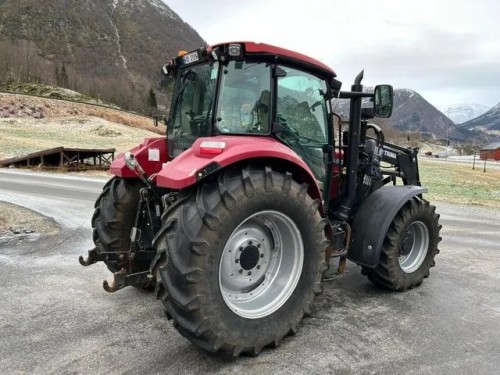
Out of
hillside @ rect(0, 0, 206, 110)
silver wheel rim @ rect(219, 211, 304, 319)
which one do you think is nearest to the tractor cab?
silver wheel rim @ rect(219, 211, 304, 319)

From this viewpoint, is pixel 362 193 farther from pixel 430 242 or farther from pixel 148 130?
pixel 148 130

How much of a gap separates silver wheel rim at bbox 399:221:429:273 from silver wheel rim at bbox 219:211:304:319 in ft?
5.85

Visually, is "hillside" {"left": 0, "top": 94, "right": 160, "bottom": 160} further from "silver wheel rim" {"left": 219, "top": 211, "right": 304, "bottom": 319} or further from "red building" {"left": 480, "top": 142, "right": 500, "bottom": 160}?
"red building" {"left": 480, "top": 142, "right": 500, "bottom": 160}

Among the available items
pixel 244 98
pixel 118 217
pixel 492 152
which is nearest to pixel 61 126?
pixel 118 217

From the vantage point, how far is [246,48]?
3.52 meters

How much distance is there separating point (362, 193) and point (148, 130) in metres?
49.2

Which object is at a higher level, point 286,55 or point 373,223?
point 286,55

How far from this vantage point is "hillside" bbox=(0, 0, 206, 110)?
13050 centimetres

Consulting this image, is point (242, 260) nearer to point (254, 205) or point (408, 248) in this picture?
point (254, 205)

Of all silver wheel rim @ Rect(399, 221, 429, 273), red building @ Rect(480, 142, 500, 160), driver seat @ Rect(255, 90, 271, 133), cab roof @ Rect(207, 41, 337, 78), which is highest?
cab roof @ Rect(207, 41, 337, 78)

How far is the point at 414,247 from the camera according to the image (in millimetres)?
5020

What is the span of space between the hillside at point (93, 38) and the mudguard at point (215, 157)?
94.9 metres

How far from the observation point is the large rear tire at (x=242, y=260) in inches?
116

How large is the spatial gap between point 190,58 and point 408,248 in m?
3.07
